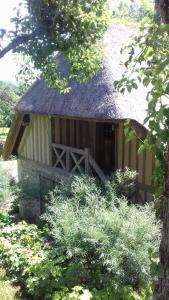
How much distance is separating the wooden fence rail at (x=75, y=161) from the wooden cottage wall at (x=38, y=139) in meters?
0.60

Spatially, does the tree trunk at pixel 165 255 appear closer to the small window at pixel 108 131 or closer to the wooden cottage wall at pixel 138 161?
the wooden cottage wall at pixel 138 161

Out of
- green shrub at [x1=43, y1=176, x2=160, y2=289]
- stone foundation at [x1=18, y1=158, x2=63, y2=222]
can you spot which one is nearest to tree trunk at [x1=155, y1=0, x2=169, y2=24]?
green shrub at [x1=43, y1=176, x2=160, y2=289]

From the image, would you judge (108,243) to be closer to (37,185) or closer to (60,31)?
(60,31)

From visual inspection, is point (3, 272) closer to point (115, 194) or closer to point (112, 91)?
point (115, 194)

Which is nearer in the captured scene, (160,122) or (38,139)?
(160,122)

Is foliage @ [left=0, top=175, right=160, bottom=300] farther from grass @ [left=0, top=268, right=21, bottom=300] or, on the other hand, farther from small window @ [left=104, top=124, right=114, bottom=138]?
small window @ [left=104, top=124, right=114, bottom=138]

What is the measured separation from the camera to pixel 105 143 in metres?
11.7

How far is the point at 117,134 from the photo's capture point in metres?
8.89

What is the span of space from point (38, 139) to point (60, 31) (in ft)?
25.7

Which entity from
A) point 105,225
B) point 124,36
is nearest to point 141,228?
point 105,225

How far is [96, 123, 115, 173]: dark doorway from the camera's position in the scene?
1156 centimetres

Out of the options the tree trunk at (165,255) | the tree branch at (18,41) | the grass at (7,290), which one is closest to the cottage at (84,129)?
the grass at (7,290)

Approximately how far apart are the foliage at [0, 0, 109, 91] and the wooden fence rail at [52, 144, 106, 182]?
3.86 meters

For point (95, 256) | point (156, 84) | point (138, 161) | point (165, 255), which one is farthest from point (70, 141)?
point (156, 84)
